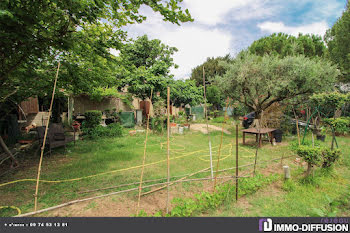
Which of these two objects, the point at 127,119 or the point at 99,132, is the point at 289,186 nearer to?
the point at 99,132

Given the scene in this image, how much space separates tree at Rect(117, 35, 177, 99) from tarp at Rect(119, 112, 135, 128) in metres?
1.71

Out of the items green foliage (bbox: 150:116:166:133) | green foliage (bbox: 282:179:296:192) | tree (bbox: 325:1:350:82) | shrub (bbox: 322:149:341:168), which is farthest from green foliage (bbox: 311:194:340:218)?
tree (bbox: 325:1:350:82)

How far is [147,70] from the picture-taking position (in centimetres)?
1359

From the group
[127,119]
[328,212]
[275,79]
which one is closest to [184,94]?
[127,119]

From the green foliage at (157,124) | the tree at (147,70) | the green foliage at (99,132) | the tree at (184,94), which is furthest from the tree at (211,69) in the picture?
the green foliage at (99,132)

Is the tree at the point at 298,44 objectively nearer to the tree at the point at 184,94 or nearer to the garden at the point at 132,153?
the tree at the point at 184,94
